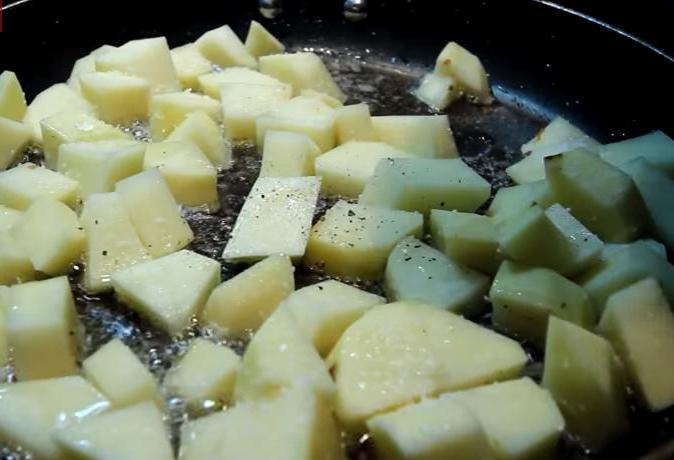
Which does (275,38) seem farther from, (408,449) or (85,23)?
(408,449)

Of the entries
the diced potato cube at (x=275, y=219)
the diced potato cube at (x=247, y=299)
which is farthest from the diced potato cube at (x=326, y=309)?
the diced potato cube at (x=275, y=219)

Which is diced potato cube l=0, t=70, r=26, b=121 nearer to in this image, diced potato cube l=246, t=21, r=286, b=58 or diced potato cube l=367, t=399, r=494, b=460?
diced potato cube l=246, t=21, r=286, b=58

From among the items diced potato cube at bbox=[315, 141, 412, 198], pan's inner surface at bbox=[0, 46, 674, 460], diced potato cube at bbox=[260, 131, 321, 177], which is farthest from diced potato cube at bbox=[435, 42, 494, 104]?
diced potato cube at bbox=[260, 131, 321, 177]

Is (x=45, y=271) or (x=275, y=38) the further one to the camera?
(x=275, y=38)

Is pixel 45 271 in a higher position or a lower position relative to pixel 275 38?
lower

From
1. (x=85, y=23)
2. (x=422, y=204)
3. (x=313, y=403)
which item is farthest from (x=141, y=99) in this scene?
(x=313, y=403)

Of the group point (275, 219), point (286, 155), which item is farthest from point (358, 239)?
point (286, 155)

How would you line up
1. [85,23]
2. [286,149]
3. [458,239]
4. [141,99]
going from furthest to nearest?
1. [85,23]
2. [141,99]
3. [286,149]
4. [458,239]

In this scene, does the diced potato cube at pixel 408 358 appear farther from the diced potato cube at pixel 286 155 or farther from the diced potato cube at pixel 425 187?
the diced potato cube at pixel 286 155
